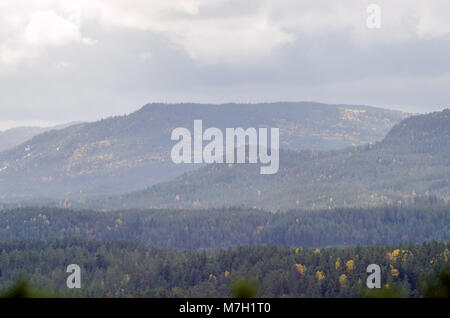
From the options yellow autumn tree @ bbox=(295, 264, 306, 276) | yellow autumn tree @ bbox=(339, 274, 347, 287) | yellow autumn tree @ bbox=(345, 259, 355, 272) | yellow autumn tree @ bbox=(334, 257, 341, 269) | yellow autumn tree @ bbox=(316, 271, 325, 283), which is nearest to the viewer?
yellow autumn tree @ bbox=(339, 274, 347, 287)

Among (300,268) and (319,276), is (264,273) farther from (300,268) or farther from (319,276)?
(319,276)

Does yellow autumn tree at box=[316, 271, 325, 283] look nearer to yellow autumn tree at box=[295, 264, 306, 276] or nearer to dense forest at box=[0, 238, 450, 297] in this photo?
dense forest at box=[0, 238, 450, 297]

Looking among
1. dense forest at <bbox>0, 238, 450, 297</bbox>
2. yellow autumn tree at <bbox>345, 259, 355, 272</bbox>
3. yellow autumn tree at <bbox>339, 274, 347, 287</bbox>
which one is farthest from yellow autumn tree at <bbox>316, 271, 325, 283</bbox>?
yellow autumn tree at <bbox>345, 259, 355, 272</bbox>

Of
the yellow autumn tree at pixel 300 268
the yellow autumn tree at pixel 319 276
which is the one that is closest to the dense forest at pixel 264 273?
the yellow autumn tree at pixel 300 268

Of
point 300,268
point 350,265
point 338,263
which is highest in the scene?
point 338,263

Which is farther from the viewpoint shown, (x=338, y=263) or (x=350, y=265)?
(x=338, y=263)

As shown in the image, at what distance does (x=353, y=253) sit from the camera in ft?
592

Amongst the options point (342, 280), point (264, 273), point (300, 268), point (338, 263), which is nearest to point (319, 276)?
point (342, 280)
